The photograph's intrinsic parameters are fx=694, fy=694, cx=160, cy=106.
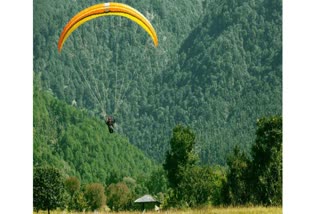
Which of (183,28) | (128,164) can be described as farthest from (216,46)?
(128,164)

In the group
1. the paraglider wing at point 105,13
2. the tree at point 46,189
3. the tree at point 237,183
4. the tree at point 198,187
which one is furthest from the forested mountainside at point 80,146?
the paraglider wing at point 105,13

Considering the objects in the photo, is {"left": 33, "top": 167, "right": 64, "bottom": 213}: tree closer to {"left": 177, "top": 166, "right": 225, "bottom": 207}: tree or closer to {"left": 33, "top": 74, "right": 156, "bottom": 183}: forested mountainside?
{"left": 177, "top": 166, "right": 225, "bottom": 207}: tree

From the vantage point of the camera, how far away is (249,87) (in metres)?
90.4

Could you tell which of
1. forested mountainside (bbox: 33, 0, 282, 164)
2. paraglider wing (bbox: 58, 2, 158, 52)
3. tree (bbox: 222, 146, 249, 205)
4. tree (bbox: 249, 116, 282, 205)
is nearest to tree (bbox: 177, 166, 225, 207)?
tree (bbox: 222, 146, 249, 205)

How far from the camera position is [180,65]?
106 m

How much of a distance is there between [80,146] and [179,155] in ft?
262

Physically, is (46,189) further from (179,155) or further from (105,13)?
(105,13)

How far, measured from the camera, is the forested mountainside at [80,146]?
9994cm

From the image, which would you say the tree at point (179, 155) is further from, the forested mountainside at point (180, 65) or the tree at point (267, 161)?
the forested mountainside at point (180, 65)

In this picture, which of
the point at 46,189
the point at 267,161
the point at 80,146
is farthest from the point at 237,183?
the point at 80,146

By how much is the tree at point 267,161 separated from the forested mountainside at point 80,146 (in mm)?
70032
